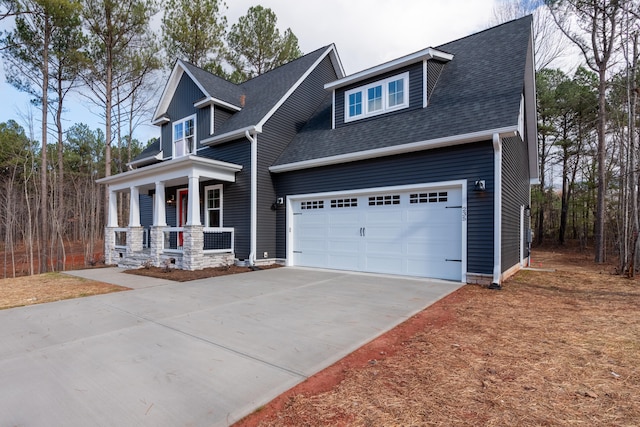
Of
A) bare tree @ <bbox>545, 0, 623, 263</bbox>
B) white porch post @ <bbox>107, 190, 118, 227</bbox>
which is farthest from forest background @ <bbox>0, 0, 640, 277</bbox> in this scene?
white porch post @ <bbox>107, 190, 118, 227</bbox>

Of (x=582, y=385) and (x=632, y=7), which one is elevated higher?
(x=632, y=7)

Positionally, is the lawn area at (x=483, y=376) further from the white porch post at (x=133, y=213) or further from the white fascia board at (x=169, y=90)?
the white fascia board at (x=169, y=90)

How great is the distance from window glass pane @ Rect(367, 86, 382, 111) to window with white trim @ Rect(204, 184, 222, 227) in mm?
5924

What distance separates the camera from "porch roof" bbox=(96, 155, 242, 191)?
932 centimetres

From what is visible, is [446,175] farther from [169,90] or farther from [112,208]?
[112,208]

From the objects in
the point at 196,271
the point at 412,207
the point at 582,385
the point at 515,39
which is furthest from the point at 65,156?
the point at 582,385

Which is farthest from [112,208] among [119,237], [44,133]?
[44,133]

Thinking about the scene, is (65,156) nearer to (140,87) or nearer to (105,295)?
(140,87)

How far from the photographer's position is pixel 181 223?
13008 millimetres

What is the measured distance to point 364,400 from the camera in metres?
2.42

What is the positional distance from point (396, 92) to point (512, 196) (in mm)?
4347

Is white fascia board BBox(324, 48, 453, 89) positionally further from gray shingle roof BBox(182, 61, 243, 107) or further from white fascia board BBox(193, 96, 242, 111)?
gray shingle roof BBox(182, 61, 243, 107)

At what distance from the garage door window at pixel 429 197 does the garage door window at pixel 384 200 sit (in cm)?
39

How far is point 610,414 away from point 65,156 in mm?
31719
